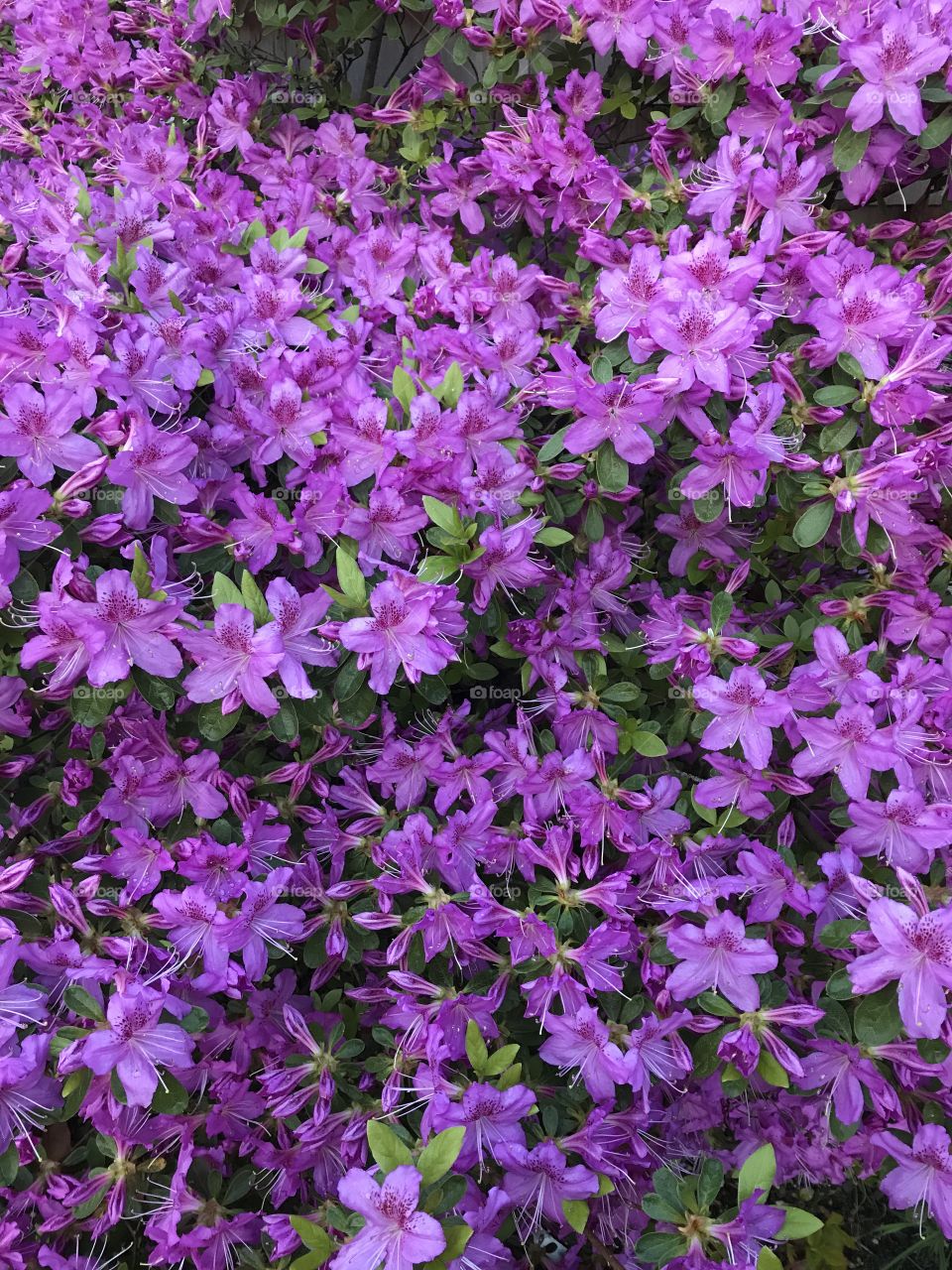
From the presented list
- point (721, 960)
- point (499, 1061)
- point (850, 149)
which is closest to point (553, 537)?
point (721, 960)

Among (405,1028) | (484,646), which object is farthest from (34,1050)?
(484,646)

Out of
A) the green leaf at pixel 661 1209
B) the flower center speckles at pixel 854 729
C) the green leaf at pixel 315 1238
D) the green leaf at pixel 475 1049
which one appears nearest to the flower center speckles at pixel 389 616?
the green leaf at pixel 475 1049

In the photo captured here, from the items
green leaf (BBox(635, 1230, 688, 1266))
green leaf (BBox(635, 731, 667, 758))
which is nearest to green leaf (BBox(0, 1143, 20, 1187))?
green leaf (BBox(635, 1230, 688, 1266))

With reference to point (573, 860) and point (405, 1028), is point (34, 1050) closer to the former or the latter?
point (405, 1028)

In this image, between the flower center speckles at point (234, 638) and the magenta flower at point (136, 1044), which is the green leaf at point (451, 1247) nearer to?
the magenta flower at point (136, 1044)

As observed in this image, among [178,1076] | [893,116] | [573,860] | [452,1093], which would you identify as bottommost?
[178,1076]

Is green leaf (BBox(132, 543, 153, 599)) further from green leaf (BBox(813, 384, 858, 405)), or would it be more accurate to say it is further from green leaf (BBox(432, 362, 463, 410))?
green leaf (BBox(813, 384, 858, 405))

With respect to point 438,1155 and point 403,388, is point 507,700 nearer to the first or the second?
point 403,388
